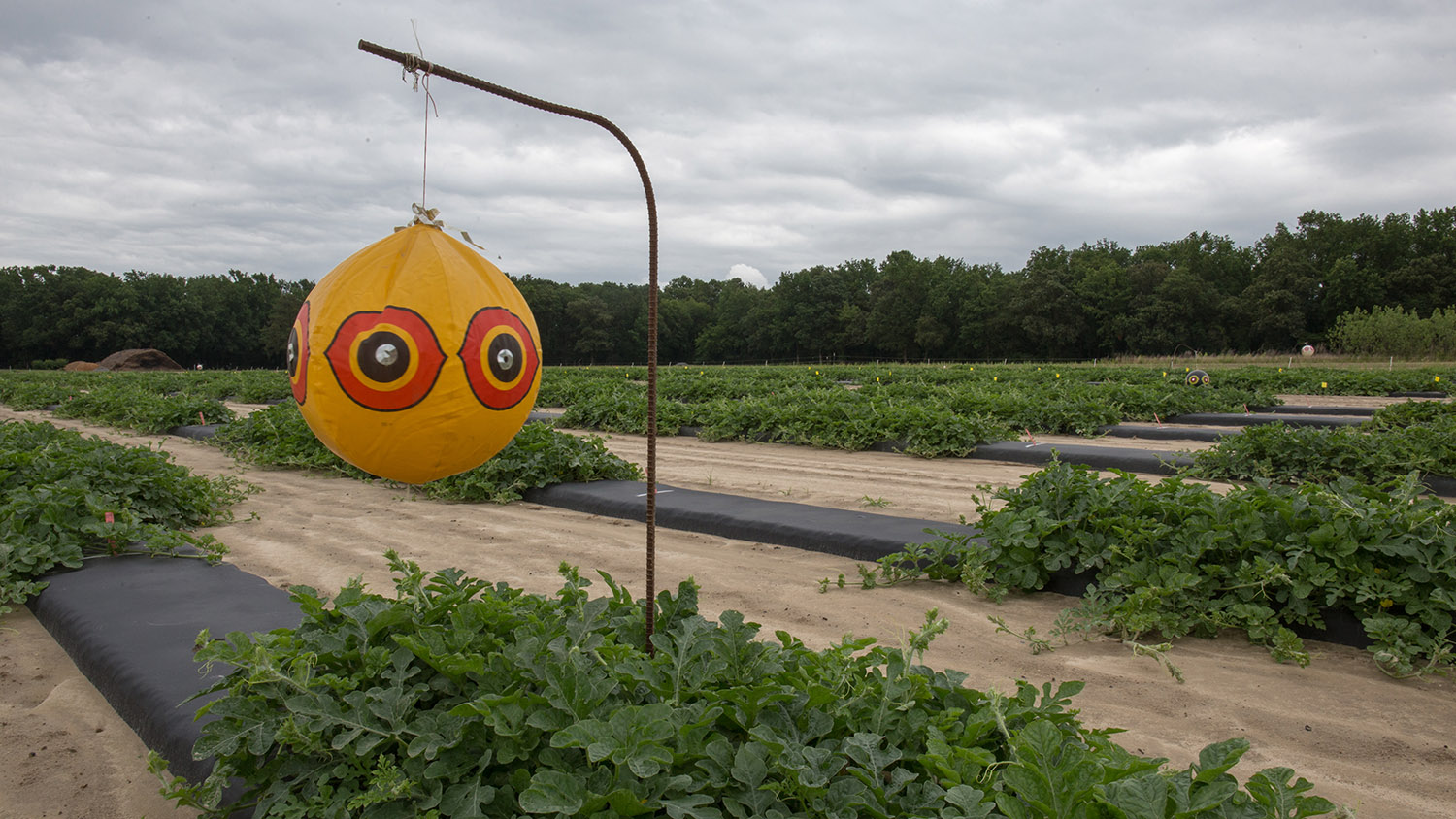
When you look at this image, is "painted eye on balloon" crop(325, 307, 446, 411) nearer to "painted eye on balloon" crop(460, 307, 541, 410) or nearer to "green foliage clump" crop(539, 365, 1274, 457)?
"painted eye on balloon" crop(460, 307, 541, 410)

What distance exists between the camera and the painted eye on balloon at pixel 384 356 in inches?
69.6

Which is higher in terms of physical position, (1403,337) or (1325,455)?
(1403,337)

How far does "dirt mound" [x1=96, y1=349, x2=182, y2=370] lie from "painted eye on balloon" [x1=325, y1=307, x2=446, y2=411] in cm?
5497

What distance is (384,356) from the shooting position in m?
1.77

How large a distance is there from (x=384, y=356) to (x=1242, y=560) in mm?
4303

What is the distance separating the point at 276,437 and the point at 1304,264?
5997 centimetres

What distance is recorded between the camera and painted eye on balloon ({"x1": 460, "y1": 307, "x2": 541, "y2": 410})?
1.86 meters

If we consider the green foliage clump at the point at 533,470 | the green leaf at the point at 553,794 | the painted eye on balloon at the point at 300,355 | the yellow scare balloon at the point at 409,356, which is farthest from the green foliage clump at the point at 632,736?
the green foliage clump at the point at 533,470

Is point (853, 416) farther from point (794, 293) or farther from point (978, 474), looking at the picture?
point (794, 293)

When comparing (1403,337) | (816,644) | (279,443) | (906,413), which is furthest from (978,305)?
(816,644)

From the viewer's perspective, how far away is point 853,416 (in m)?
11.6

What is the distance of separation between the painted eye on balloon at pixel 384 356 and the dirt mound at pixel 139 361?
55.0 m

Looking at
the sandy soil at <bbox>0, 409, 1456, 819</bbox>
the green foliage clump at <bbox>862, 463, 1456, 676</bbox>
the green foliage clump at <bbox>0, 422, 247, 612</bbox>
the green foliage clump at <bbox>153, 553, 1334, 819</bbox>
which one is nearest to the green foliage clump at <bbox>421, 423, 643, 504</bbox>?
the sandy soil at <bbox>0, 409, 1456, 819</bbox>

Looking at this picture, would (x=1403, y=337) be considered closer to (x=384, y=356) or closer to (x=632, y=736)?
(x=632, y=736)
